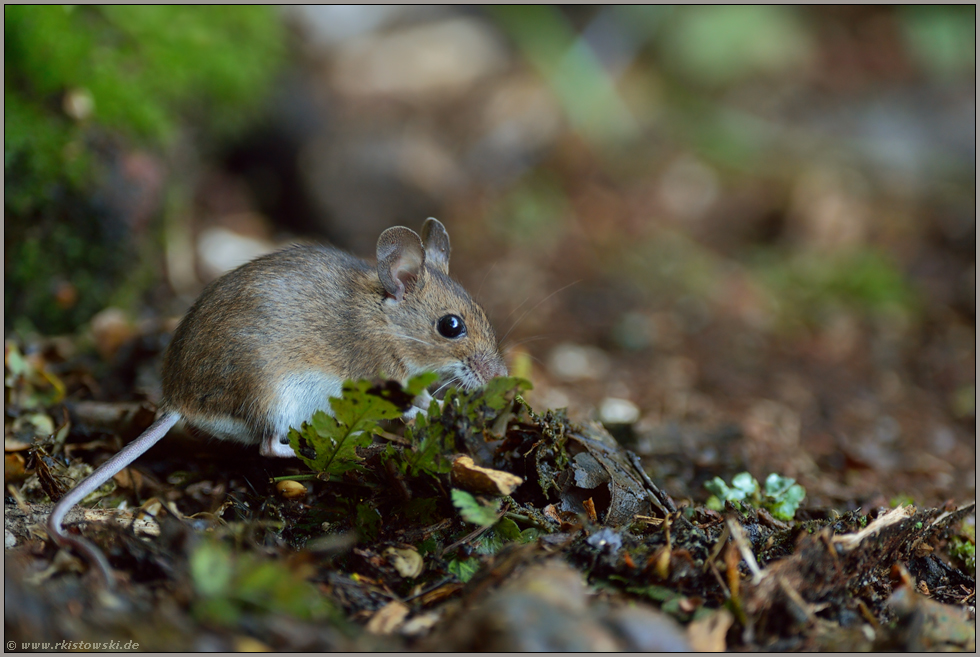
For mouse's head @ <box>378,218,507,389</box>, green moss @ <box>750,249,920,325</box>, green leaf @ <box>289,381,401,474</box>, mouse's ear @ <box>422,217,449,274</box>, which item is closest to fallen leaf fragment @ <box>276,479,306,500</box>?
green leaf @ <box>289,381,401,474</box>

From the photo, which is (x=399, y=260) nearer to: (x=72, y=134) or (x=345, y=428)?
(x=345, y=428)

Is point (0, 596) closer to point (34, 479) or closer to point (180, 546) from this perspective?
point (180, 546)

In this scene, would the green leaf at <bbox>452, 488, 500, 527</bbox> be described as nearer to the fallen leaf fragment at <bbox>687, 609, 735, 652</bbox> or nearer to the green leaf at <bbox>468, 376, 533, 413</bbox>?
the green leaf at <bbox>468, 376, 533, 413</bbox>

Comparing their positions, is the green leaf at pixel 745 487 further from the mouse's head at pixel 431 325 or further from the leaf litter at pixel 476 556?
the mouse's head at pixel 431 325

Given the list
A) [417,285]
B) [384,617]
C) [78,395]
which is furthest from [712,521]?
[78,395]

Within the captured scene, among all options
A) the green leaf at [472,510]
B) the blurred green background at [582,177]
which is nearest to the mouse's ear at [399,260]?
the blurred green background at [582,177]

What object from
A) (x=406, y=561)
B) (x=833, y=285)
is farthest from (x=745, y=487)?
(x=833, y=285)
